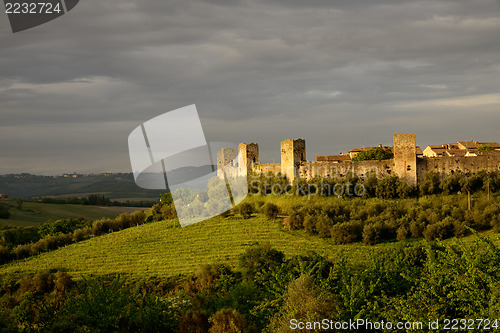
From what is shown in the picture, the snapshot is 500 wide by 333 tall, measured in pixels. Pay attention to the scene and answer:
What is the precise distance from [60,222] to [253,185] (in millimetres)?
27155

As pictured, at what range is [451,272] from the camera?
611 inches

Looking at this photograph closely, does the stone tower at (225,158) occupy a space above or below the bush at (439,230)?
above

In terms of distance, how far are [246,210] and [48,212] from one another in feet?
193

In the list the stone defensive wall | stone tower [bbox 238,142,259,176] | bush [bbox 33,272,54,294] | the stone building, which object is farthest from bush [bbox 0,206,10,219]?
the stone defensive wall

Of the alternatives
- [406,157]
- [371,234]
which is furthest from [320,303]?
[406,157]

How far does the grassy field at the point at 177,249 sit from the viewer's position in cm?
3669

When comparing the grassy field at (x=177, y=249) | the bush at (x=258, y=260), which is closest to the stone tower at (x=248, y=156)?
the grassy field at (x=177, y=249)

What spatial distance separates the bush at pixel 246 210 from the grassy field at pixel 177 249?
596 millimetres

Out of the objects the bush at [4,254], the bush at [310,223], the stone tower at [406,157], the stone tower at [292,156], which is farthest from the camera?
the bush at [4,254]

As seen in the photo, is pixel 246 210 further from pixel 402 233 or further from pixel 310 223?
pixel 402 233

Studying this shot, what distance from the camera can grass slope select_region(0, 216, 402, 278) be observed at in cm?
3689

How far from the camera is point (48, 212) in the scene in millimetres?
92625

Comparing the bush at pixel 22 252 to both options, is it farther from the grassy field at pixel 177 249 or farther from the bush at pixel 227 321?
the bush at pixel 227 321

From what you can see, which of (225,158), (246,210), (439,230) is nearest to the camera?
(439,230)
